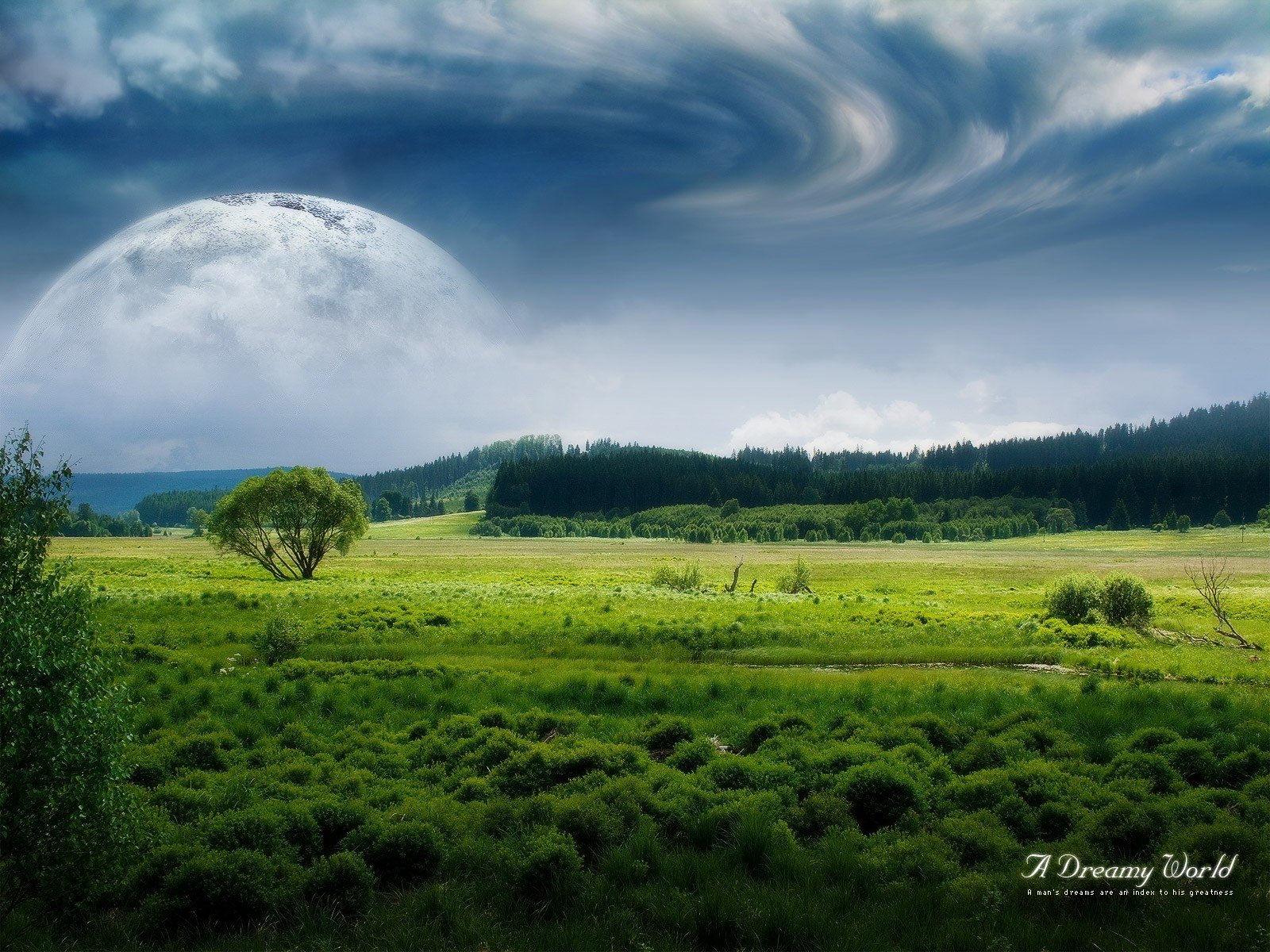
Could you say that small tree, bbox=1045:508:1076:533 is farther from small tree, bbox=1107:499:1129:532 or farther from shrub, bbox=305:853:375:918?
shrub, bbox=305:853:375:918

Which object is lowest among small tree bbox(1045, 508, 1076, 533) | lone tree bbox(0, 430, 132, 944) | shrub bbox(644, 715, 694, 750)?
small tree bbox(1045, 508, 1076, 533)

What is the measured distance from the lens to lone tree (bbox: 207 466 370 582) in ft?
216

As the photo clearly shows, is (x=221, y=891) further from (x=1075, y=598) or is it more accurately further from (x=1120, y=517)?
(x=1120, y=517)

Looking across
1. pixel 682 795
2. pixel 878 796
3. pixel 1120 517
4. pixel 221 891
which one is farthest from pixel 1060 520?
pixel 221 891

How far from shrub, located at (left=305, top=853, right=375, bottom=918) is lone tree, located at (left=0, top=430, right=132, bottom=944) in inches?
91.4

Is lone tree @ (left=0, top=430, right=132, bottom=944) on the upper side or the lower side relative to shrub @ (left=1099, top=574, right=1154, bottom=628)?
upper

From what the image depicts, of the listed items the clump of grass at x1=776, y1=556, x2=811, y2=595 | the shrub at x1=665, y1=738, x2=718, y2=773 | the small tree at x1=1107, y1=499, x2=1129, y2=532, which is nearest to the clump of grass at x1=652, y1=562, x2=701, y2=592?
the clump of grass at x1=776, y1=556, x2=811, y2=595

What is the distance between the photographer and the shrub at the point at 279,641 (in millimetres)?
26406

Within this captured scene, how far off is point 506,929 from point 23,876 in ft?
17.4

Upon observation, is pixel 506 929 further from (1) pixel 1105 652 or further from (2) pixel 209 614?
(2) pixel 209 614

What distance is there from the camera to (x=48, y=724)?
7445 mm

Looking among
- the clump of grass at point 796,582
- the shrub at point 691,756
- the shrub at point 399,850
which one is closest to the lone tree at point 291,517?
the clump of grass at point 796,582

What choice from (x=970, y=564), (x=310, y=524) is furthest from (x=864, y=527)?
(x=310, y=524)

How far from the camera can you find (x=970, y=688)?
20.3 meters
